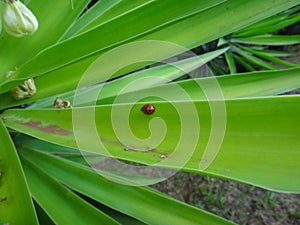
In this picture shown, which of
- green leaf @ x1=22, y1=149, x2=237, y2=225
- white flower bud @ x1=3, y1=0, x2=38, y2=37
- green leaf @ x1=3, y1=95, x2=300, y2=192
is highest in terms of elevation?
white flower bud @ x1=3, y1=0, x2=38, y2=37

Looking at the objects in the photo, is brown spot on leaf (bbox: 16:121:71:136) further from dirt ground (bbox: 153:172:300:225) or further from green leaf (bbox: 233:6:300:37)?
green leaf (bbox: 233:6:300:37)

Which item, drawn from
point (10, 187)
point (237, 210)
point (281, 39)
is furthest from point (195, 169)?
point (281, 39)

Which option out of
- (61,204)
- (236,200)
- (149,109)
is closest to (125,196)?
(61,204)

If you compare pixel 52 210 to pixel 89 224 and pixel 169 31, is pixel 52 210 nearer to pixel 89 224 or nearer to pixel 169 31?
pixel 89 224

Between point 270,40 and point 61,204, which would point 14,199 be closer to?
point 61,204

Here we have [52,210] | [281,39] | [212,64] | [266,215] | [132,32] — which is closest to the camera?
[132,32]

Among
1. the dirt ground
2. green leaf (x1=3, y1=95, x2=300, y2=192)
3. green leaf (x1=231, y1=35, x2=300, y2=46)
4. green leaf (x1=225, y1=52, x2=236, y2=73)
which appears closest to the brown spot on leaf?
green leaf (x1=3, y1=95, x2=300, y2=192)
